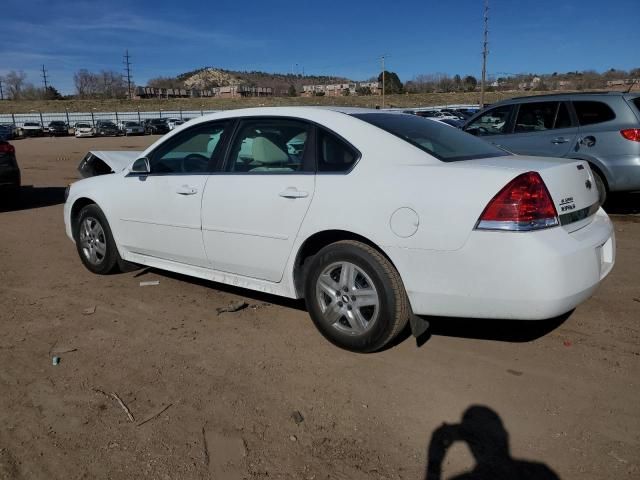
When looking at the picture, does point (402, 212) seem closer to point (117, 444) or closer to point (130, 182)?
point (117, 444)

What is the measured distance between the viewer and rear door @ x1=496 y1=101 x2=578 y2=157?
310 inches

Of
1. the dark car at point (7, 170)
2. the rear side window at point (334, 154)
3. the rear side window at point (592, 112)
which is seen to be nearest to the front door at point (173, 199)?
the rear side window at point (334, 154)

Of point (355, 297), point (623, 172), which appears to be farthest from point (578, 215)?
point (623, 172)

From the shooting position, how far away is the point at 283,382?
130 inches

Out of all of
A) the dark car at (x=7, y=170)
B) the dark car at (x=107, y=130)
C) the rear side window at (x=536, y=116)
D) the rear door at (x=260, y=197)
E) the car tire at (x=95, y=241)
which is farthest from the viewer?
the dark car at (x=107, y=130)

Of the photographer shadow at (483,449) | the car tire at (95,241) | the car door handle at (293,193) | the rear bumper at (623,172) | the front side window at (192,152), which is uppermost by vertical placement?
the front side window at (192,152)

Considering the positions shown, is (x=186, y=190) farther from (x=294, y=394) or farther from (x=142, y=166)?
(x=294, y=394)

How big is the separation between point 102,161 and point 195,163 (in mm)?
3865

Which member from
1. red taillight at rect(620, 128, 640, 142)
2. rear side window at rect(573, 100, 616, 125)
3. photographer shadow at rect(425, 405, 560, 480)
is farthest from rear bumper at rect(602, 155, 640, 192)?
photographer shadow at rect(425, 405, 560, 480)

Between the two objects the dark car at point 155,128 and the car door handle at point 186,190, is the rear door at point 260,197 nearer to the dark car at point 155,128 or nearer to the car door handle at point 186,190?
the car door handle at point 186,190

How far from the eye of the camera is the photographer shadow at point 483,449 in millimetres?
2432

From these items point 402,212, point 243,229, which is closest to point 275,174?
point 243,229

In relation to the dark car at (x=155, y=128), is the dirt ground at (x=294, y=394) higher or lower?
lower

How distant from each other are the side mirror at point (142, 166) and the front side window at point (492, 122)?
6022mm
